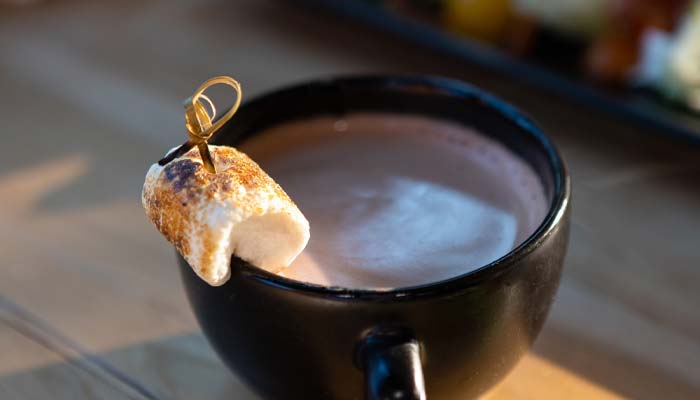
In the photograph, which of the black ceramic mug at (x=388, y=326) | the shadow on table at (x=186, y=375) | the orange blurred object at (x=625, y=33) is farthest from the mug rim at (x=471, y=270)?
the orange blurred object at (x=625, y=33)

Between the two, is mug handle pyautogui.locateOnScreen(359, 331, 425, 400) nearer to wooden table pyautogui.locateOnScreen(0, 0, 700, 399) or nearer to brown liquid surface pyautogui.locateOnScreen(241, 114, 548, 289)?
brown liquid surface pyautogui.locateOnScreen(241, 114, 548, 289)

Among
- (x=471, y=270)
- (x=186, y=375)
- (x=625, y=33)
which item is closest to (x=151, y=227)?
(x=186, y=375)

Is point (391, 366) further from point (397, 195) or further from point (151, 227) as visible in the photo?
point (151, 227)

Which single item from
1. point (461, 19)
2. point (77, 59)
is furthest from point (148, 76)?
point (461, 19)

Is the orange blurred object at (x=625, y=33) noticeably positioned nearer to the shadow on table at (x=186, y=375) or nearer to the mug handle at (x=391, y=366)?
the shadow on table at (x=186, y=375)

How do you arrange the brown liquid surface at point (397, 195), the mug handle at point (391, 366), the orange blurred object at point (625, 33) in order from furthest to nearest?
the orange blurred object at point (625, 33), the brown liquid surface at point (397, 195), the mug handle at point (391, 366)

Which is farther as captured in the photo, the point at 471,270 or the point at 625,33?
the point at 625,33
